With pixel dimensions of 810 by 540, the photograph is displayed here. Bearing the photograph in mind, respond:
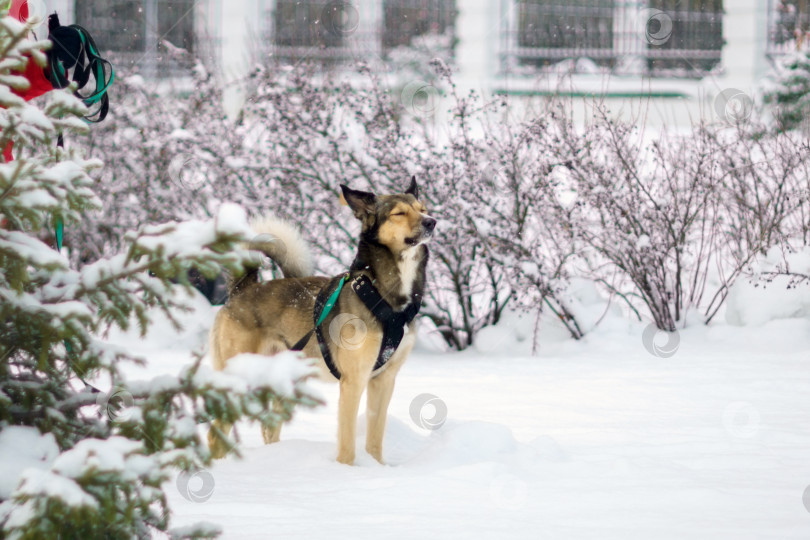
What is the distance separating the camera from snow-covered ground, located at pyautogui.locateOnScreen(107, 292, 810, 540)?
271 centimetres

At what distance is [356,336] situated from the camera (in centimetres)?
363

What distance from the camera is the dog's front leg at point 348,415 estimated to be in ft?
11.9

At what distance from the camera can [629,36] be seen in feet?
60.0

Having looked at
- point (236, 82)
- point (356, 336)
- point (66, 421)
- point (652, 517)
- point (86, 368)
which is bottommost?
point (652, 517)

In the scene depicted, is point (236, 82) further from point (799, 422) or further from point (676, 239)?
point (799, 422)

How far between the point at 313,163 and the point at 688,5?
48.0 ft

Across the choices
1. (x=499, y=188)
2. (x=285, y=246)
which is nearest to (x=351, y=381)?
(x=285, y=246)

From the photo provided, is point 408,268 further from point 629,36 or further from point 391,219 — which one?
point 629,36

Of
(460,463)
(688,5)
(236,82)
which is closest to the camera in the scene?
(460,463)

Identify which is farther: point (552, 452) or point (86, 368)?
point (552, 452)

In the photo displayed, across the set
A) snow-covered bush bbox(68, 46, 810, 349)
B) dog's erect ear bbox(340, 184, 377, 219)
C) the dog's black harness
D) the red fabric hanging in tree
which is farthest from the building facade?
the red fabric hanging in tree

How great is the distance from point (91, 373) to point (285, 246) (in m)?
2.31

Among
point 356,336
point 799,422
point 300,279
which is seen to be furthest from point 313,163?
point 799,422

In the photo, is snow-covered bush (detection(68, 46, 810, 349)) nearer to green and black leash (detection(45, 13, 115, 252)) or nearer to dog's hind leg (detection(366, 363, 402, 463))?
dog's hind leg (detection(366, 363, 402, 463))
